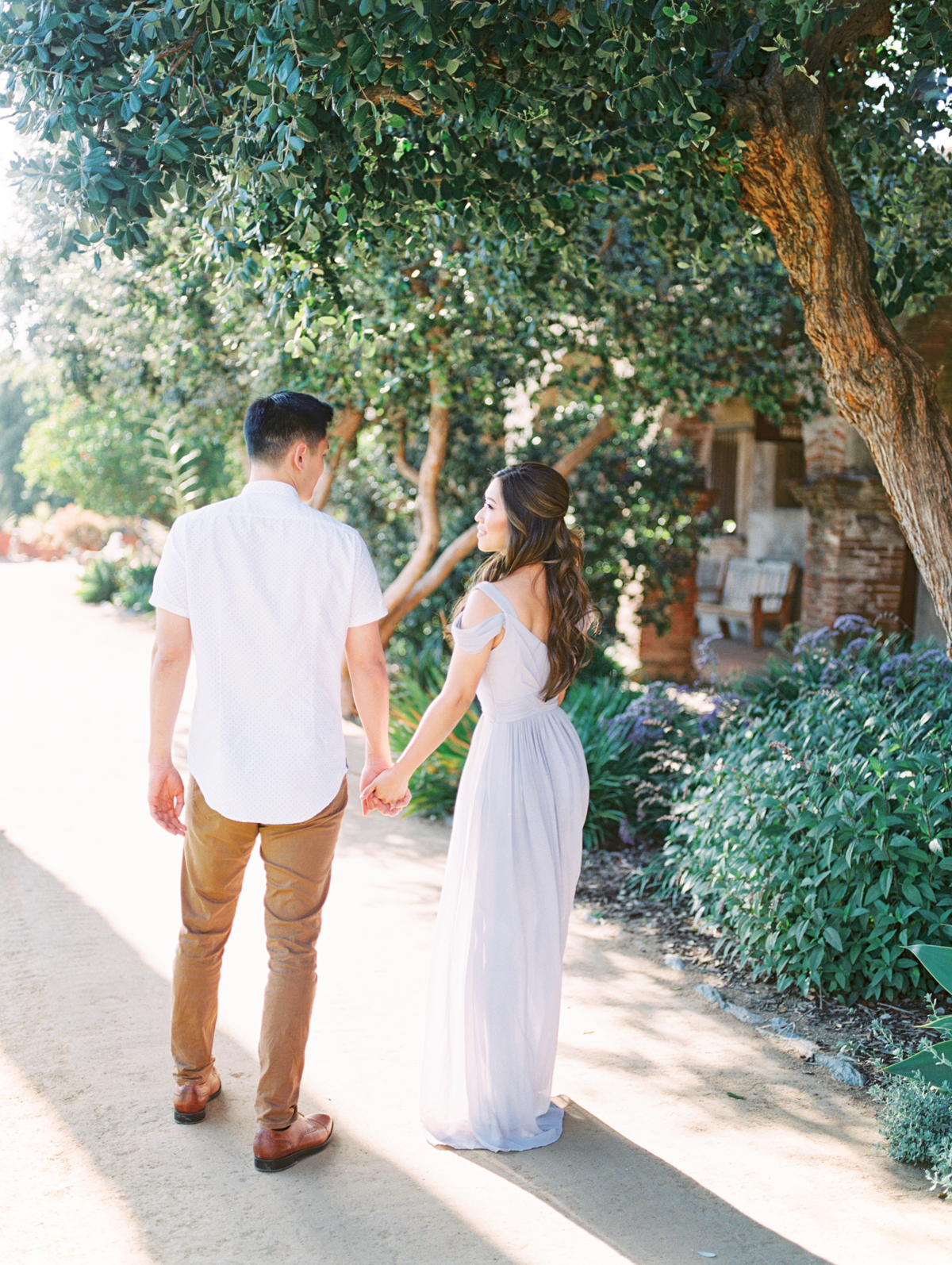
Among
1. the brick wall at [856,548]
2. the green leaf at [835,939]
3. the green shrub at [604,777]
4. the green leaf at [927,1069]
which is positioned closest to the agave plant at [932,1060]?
the green leaf at [927,1069]

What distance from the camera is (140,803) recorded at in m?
6.86

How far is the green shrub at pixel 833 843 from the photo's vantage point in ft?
13.2

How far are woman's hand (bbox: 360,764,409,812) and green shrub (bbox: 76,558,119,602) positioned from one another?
17230 mm

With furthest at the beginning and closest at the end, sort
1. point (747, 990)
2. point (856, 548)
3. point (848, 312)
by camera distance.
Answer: point (856, 548)
point (747, 990)
point (848, 312)

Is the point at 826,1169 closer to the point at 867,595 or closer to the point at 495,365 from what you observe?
the point at 495,365

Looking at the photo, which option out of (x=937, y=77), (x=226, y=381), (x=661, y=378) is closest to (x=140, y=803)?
(x=226, y=381)

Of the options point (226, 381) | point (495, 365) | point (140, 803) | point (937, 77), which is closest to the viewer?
point (937, 77)

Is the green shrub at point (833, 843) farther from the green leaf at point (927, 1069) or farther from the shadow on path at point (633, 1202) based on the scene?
the shadow on path at point (633, 1202)

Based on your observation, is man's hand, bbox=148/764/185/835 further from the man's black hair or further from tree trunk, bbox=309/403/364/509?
tree trunk, bbox=309/403/364/509

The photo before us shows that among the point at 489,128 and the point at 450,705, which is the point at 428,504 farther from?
the point at 450,705

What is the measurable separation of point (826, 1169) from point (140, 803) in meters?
4.93

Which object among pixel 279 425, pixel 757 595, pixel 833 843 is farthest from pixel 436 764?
pixel 757 595

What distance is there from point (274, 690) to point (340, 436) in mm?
6444

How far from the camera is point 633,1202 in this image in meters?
2.82
